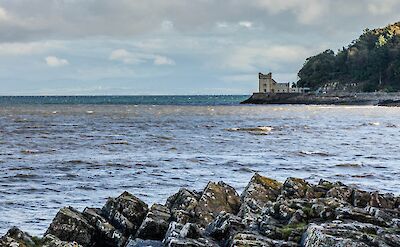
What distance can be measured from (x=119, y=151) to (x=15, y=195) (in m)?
19.1

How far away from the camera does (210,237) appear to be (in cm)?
1235

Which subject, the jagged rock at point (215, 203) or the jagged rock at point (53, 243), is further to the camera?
the jagged rock at point (215, 203)

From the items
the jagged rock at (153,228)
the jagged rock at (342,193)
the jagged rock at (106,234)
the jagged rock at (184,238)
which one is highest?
the jagged rock at (184,238)

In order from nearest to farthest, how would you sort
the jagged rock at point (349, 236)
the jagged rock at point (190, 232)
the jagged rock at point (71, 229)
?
1. the jagged rock at point (349, 236)
2. the jagged rock at point (190, 232)
3. the jagged rock at point (71, 229)

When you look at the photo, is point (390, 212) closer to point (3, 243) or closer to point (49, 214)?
point (3, 243)

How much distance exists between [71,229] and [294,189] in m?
6.02

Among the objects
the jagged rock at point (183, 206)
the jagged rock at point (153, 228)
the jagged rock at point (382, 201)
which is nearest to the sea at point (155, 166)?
the jagged rock at point (183, 206)

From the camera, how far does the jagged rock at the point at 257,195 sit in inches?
600

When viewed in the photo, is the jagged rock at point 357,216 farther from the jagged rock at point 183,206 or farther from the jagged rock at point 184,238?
the jagged rock at point 183,206

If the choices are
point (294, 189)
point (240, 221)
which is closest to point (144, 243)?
point (240, 221)

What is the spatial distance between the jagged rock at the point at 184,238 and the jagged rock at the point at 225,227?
0.38 m

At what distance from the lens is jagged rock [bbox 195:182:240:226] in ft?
50.3

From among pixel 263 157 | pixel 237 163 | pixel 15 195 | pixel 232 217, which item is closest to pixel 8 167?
pixel 15 195

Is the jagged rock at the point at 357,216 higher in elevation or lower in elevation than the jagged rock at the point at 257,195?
higher
